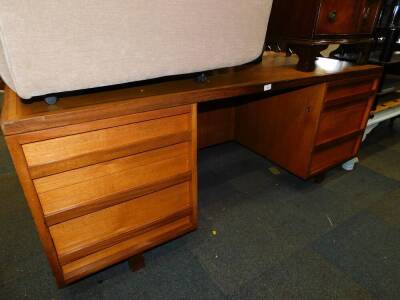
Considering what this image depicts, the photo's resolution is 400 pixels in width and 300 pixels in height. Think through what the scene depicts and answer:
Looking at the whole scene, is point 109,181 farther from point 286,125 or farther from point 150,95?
point 286,125

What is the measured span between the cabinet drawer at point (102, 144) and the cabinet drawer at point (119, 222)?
176 millimetres

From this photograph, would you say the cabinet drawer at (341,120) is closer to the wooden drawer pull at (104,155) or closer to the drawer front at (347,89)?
the drawer front at (347,89)

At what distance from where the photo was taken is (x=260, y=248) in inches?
39.8

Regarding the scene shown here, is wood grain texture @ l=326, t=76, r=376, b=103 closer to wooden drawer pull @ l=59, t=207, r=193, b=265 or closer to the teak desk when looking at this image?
the teak desk

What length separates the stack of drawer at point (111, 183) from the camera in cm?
61

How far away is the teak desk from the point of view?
0.59 m

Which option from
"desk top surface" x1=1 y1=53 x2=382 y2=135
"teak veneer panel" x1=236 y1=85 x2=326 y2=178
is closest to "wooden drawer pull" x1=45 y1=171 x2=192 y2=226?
"desk top surface" x1=1 y1=53 x2=382 y2=135

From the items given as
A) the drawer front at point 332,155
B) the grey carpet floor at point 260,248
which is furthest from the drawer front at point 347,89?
the grey carpet floor at point 260,248

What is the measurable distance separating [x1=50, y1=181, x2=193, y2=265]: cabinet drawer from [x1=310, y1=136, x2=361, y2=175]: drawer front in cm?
70

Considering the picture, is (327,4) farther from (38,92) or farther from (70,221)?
(70,221)

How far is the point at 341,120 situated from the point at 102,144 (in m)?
1.11

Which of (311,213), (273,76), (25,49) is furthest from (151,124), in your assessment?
(311,213)

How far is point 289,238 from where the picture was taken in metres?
1.05

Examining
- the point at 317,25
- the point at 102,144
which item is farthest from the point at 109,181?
the point at 317,25
